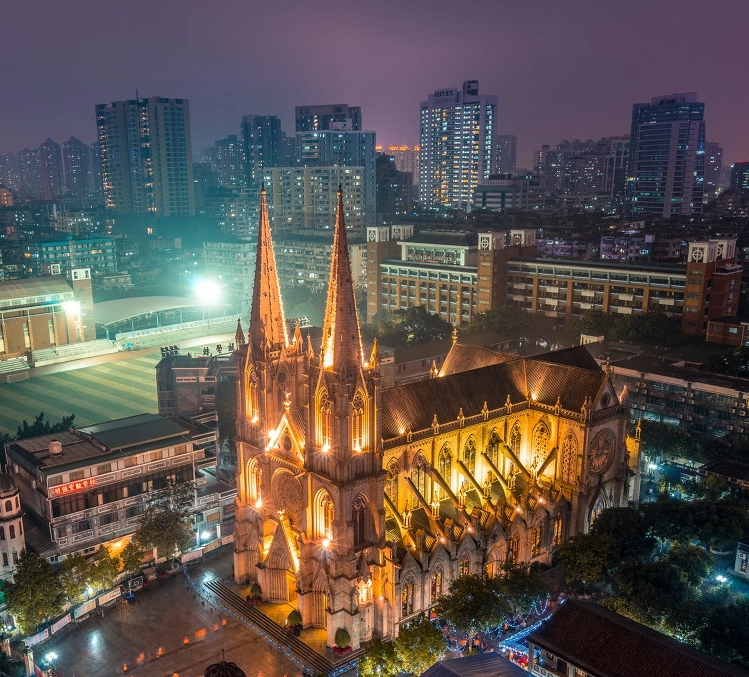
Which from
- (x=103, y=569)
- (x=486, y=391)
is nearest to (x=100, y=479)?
(x=103, y=569)

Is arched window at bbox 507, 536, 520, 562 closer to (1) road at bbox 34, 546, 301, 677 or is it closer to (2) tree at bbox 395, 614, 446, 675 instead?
(2) tree at bbox 395, 614, 446, 675

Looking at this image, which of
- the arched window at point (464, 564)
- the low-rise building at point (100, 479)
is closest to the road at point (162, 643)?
the low-rise building at point (100, 479)

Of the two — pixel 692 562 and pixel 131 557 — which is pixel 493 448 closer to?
pixel 692 562

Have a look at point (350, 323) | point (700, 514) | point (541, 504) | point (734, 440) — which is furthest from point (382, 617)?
point (734, 440)

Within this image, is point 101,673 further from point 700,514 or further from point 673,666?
point 700,514

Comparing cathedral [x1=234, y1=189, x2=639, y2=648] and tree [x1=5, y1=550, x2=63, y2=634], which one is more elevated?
cathedral [x1=234, y1=189, x2=639, y2=648]

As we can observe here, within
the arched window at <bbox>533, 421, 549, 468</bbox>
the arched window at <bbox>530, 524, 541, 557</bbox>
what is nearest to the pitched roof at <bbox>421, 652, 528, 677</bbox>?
the arched window at <bbox>530, 524, 541, 557</bbox>
